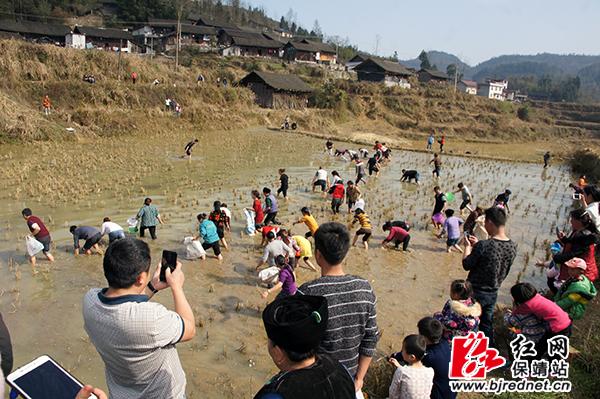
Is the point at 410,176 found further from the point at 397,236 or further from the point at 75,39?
the point at 75,39

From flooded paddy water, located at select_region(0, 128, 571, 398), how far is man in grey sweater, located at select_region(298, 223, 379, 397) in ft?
9.27

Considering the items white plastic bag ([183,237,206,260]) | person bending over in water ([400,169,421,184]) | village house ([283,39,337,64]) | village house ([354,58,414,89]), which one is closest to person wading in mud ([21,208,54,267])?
white plastic bag ([183,237,206,260])

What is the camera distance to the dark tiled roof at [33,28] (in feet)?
163

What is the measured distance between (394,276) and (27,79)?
29205 millimetres

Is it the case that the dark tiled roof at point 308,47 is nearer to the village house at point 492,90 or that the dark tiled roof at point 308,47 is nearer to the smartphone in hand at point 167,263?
the village house at point 492,90

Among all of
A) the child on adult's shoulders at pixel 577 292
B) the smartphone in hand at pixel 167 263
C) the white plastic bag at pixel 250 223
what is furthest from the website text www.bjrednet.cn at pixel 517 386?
the white plastic bag at pixel 250 223

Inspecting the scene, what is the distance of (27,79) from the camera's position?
1116 inches

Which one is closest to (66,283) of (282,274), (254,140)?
(282,274)

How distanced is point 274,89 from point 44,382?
128ft

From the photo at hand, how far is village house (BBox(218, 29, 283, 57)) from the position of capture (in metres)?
62.0

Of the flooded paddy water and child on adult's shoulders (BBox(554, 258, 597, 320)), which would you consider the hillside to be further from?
child on adult's shoulders (BBox(554, 258, 597, 320))

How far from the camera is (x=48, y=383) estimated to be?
2.54 meters

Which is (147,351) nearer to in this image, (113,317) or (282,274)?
(113,317)

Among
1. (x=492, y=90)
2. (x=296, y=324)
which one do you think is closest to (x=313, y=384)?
(x=296, y=324)
